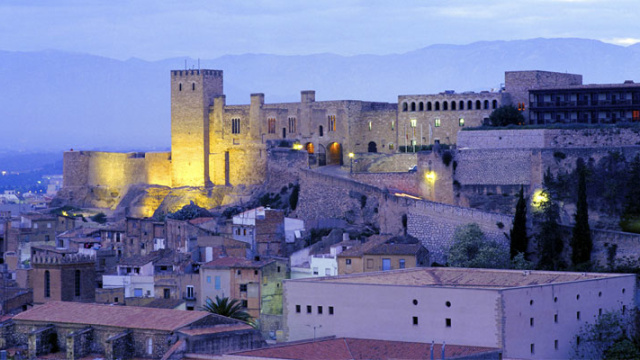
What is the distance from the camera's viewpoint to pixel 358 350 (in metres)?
39.5

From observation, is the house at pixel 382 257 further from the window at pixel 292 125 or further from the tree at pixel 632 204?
the window at pixel 292 125

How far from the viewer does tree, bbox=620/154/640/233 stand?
53.0m

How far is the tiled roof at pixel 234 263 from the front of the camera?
166 feet

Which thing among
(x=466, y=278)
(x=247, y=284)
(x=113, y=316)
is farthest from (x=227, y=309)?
(x=466, y=278)

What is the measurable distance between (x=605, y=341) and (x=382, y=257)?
40.3ft

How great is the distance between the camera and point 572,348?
136 feet

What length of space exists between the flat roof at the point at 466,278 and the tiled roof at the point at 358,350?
3.31m

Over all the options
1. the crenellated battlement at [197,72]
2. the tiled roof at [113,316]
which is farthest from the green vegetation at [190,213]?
the tiled roof at [113,316]

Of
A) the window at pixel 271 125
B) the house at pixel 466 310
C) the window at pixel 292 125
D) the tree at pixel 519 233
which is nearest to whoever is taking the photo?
the house at pixel 466 310

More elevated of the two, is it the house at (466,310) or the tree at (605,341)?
the house at (466,310)

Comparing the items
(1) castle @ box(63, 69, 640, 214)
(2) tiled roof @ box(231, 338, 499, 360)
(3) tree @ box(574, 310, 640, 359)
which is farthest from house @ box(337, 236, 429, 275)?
(1) castle @ box(63, 69, 640, 214)

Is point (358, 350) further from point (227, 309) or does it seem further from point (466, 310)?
point (227, 309)

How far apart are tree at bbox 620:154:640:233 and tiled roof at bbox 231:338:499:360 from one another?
53.0ft

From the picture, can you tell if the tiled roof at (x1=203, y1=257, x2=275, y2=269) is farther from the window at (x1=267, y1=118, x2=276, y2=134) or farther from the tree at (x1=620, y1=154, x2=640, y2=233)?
the window at (x1=267, y1=118, x2=276, y2=134)
